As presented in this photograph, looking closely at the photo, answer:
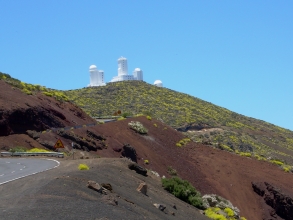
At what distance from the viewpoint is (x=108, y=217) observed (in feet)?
44.1

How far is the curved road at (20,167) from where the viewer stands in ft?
68.5

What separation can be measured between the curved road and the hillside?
1565 inches

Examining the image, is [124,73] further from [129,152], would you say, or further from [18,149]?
[18,149]

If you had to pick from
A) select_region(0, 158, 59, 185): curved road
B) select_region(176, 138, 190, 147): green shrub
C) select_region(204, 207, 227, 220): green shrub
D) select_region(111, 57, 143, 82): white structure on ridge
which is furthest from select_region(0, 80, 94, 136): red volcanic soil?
select_region(111, 57, 143, 82): white structure on ridge

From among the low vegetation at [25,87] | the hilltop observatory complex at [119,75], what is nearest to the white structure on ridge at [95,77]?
the hilltop observatory complex at [119,75]

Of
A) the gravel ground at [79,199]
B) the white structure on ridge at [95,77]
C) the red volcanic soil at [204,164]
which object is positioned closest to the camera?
the gravel ground at [79,199]

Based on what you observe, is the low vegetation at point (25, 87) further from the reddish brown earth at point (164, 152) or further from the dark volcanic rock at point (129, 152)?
the dark volcanic rock at point (129, 152)

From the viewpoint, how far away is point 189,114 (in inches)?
3159

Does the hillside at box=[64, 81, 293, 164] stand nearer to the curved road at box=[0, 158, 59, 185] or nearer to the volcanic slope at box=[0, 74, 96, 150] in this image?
the volcanic slope at box=[0, 74, 96, 150]

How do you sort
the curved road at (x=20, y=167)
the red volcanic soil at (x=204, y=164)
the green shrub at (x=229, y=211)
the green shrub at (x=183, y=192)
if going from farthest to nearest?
the red volcanic soil at (x=204, y=164)
the green shrub at (x=229, y=211)
the green shrub at (x=183, y=192)
the curved road at (x=20, y=167)

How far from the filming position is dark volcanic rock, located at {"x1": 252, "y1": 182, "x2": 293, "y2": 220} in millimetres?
38188

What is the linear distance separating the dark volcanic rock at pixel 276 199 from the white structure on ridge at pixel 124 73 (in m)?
66.2

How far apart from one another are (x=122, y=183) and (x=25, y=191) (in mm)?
5700

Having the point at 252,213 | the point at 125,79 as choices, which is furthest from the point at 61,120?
the point at 125,79
